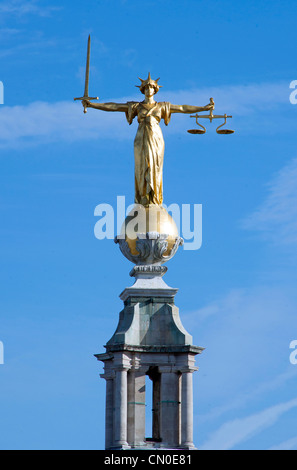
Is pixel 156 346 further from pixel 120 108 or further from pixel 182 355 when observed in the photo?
pixel 120 108

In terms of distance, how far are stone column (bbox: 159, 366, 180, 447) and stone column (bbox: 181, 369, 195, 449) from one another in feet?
1.52

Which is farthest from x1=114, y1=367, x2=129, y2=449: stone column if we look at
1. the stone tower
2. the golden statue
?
the golden statue

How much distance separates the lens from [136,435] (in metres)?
120

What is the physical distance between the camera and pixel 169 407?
121 metres

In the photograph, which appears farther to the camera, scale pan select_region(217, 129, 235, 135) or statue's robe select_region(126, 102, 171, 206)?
scale pan select_region(217, 129, 235, 135)

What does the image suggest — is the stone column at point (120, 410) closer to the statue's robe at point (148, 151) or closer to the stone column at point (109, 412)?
the stone column at point (109, 412)

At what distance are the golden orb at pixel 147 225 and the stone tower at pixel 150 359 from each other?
0.12 ft

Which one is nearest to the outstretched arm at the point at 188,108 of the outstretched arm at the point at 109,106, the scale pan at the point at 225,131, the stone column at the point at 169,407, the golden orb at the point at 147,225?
the scale pan at the point at 225,131

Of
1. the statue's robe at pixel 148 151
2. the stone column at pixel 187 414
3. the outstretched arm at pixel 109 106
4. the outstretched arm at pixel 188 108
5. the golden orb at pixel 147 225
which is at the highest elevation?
the outstretched arm at pixel 188 108

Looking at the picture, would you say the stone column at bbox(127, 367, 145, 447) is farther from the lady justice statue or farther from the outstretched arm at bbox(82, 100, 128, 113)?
the outstretched arm at bbox(82, 100, 128, 113)

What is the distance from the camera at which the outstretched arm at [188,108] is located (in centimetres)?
12275

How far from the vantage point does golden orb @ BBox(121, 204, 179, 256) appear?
4791 inches
